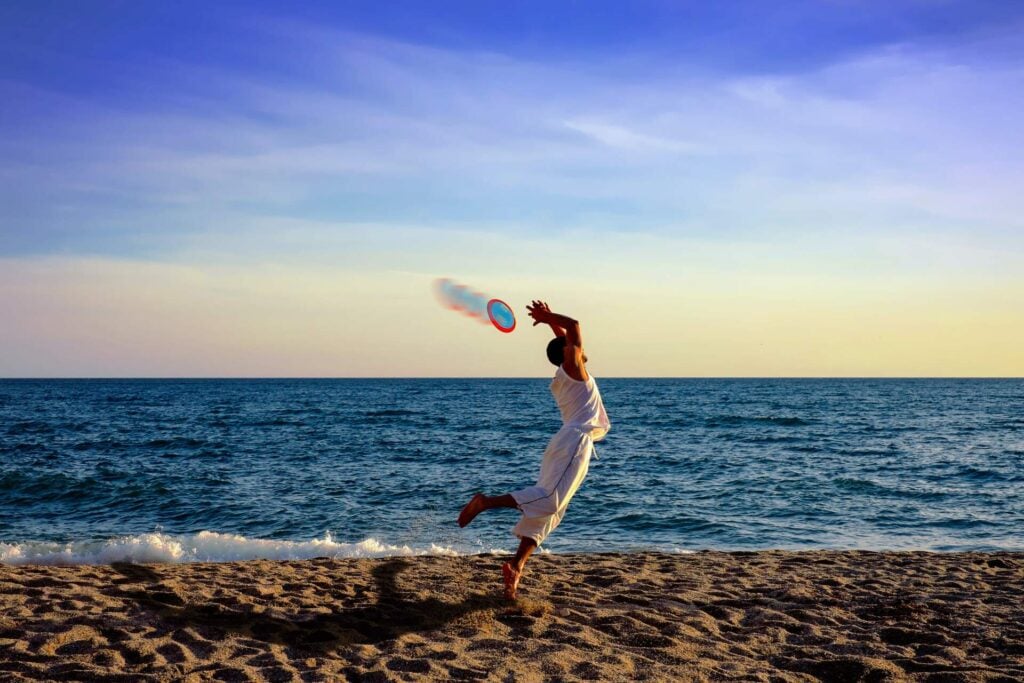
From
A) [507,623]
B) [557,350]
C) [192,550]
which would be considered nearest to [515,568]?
[507,623]

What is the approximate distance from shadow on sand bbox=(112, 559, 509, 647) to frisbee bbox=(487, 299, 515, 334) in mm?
2408

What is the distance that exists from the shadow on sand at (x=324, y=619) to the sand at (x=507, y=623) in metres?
0.02

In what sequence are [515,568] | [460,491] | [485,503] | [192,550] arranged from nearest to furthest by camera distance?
[485,503]
[515,568]
[192,550]
[460,491]

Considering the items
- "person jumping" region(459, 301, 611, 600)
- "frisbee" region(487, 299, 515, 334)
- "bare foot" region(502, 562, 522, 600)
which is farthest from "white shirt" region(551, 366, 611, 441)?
"bare foot" region(502, 562, 522, 600)

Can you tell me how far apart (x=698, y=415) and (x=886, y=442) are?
15.9m

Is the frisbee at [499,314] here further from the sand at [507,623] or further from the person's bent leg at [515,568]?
the sand at [507,623]

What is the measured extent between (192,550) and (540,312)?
21.5 feet

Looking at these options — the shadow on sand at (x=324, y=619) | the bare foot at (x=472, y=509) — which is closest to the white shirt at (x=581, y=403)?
the bare foot at (x=472, y=509)

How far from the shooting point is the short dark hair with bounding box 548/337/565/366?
254 inches

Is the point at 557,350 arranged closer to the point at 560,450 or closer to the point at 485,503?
the point at 560,450

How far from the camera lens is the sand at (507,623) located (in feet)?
16.5

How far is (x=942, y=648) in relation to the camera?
5.55m

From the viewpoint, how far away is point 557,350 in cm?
646

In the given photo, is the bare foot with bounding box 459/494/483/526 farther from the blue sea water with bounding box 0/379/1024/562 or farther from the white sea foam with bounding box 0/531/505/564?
the blue sea water with bounding box 0/379/1024/562
